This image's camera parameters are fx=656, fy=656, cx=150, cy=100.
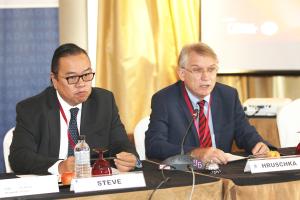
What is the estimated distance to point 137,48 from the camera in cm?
587

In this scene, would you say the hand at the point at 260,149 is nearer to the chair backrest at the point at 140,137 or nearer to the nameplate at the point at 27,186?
the chair backrest at the point at 140,137

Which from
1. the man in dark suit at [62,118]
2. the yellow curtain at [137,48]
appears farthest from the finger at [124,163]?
the yellow curtain at [137,48]

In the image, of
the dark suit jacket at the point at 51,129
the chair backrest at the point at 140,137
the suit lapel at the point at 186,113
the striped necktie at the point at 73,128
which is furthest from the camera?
the chair backrest at the point at 140,137

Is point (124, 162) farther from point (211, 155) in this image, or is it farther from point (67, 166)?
point (211, 155)

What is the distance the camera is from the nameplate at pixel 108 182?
8.84 feet

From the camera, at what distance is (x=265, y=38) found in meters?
5.96

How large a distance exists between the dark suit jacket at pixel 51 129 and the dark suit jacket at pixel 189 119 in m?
0.25

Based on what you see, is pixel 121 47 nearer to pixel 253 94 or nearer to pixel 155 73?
pixel 155 73

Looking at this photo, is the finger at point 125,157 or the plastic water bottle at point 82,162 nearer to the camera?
the plastic water bottle at point 82,162

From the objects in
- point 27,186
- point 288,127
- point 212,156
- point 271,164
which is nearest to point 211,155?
point 212,156

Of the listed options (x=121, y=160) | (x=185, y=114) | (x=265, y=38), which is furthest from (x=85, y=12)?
(x=121, y=160)

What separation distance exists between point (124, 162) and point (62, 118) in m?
0.60

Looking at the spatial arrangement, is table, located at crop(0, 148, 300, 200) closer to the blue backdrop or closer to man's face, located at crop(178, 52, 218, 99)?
man's face, located at crop(178, 52, 218, 99)

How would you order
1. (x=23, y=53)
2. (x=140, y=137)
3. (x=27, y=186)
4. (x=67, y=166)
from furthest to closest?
(x=23, y=53) < (x=140, y=137) < (x=67, y=166) < (x=27, y=186)
